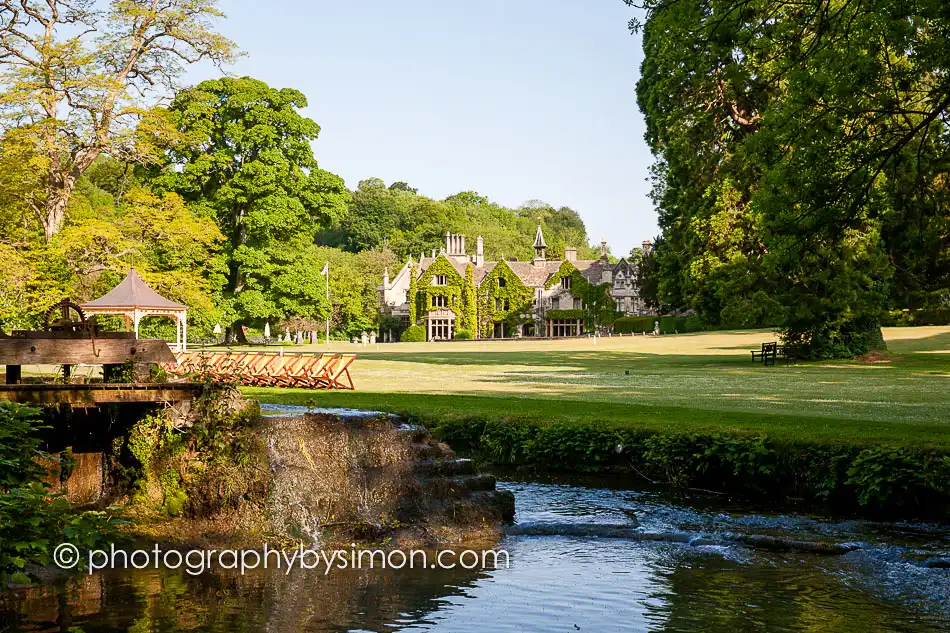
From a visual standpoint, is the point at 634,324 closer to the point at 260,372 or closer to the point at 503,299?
the point at 503,299

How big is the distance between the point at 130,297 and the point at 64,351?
17723 mm

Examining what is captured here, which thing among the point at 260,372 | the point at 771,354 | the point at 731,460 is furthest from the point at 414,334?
the point at 731,460

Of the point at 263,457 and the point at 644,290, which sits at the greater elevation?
the point at 644,290

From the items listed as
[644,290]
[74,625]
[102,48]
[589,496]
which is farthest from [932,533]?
[644,290]

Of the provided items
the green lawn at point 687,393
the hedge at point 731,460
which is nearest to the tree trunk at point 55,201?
the green lawn at point 687,393

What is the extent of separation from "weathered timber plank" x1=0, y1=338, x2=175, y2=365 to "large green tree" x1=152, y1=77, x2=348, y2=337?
A: 3748 cm

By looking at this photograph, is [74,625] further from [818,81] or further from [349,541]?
[818,81]

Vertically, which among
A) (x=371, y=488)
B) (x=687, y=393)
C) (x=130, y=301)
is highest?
(x=130, y=301)

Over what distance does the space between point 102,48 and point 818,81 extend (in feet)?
91.1

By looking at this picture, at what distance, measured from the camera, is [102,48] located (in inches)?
1337

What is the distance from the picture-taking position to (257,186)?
4991cm

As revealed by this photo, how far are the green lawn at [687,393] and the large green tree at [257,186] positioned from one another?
34.0 feet

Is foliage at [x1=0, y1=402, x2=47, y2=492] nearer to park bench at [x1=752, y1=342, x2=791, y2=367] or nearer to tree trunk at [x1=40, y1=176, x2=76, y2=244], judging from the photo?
tree trunk at [x1=40, y1=176, x2=76, y2=244]

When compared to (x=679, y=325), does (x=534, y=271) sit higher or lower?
higher
